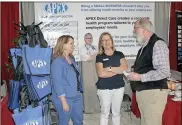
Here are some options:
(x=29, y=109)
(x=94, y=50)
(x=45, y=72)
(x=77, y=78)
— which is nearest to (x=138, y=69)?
(x=77, y=78)

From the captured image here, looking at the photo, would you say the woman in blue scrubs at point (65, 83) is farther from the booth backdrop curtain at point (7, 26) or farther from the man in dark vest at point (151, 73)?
the booth backdrop curtain at point (7, 26)

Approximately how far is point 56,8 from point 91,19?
0.57m

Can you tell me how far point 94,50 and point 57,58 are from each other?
71.4 inches

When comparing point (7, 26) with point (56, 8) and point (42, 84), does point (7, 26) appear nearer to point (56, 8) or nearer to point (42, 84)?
point (56, 8)

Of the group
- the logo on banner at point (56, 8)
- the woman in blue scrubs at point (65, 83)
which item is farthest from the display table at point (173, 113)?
the logo on banner at point (56, 8)

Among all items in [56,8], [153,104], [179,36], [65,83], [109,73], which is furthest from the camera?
[179,36]

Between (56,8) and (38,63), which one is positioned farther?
(56,8)

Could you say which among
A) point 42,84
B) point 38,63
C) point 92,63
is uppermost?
point 38,63

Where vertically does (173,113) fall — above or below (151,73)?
below

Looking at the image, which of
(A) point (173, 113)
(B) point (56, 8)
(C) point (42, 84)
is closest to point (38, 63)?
(C) point (42, 84)

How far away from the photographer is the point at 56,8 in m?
4.11

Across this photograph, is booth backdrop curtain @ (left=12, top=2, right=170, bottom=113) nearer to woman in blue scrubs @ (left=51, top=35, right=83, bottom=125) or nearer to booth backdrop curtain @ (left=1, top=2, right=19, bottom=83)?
booth backdrop curtain @ (left=1, top=2, right=19, bottom=83)

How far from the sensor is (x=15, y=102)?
2652 millimetres

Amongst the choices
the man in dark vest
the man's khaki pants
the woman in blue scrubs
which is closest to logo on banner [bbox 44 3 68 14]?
the woman in blue scrubs
